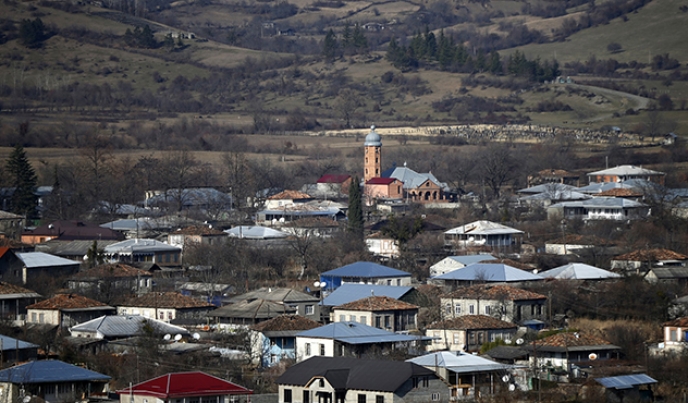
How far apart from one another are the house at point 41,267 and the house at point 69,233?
359 inches

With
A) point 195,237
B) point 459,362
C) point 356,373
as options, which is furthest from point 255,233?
point 356,373

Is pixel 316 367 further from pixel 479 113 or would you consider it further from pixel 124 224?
pixel 479 113

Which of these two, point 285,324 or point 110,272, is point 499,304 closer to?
point 285,324

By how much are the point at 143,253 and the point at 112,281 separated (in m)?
8.81

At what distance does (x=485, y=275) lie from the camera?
175 feet

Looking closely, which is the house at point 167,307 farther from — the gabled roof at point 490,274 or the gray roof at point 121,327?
the gabled roof at point 490,274

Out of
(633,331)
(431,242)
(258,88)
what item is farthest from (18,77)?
(633,331)

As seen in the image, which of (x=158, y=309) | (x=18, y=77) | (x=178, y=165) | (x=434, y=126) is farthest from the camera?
(x=18, y=77)

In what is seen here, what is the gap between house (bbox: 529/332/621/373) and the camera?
39938 mm

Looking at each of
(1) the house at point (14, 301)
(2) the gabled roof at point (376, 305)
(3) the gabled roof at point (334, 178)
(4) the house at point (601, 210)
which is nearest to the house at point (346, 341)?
Answer: (2) the gabled roof at point (376, 305)

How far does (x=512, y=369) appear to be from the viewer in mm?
38406

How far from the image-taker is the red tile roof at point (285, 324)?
141 ft

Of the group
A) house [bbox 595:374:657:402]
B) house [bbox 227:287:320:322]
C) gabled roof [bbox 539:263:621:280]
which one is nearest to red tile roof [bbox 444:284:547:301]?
house [bbox 227:287:320:322]

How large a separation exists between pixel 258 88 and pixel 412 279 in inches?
3771
